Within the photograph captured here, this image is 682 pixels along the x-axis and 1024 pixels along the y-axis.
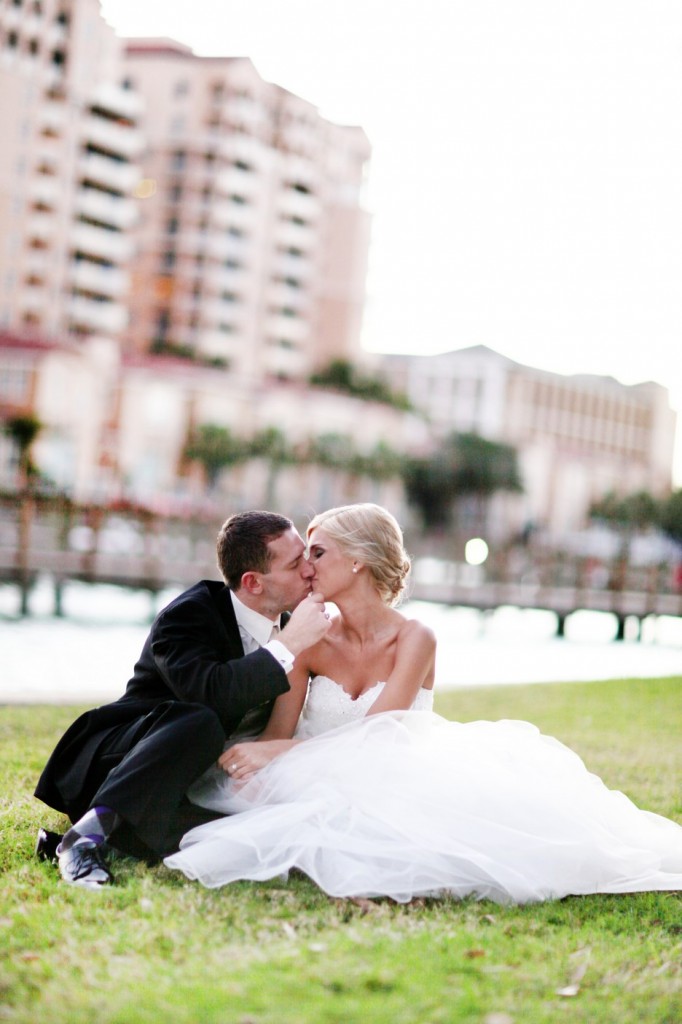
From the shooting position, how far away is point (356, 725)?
16.8ft

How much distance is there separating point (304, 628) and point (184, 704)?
1.76 ft

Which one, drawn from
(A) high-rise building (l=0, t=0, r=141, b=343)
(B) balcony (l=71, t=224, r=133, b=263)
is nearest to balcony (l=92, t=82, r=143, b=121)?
(A) high-rise building (l=0, t=0, r=141, b=343)

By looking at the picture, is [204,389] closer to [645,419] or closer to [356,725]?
[356,725]

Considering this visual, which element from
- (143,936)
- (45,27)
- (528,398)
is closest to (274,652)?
(143,936)

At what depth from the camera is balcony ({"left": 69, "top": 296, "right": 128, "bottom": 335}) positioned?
74312 millimetres

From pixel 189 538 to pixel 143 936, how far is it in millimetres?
23661

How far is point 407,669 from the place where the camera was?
523 centimetres

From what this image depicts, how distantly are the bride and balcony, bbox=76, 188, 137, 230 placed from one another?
75.2 meters

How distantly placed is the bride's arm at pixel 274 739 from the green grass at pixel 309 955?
0.49 meters

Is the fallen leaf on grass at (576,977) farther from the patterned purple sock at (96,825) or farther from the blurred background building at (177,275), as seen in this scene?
the blurred background building at (177,275)

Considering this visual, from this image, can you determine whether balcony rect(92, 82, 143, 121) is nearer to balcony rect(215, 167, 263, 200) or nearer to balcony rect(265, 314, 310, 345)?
balcony rect(215, 167, 263, 200)

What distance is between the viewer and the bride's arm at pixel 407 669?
5227 millimetres

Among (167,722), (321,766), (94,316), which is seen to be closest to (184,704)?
(167,722)

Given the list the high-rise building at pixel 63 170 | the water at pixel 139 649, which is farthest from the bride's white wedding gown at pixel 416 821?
the high-rise building at pixel 63 170
